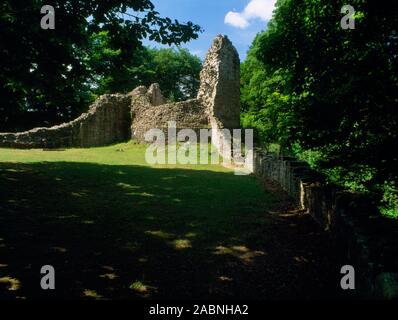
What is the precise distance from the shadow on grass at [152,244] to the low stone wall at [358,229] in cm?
42

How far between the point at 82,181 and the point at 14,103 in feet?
13.8

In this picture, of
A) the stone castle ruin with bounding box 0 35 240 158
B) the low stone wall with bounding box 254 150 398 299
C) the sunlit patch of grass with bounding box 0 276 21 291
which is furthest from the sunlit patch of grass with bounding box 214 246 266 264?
the stone castle ruin with bounding box 0 35 240 158

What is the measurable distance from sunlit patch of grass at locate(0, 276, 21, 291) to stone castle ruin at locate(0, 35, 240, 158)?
53.9 feet

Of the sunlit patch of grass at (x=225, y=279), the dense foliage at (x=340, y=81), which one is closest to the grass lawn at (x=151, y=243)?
the sunlit patch of grass at (x=225, y=279)

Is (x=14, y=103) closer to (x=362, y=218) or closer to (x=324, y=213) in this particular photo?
(x=324, y=213)

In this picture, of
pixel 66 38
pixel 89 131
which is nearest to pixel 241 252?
pixel 66 38

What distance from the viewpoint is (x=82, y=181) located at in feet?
34.8

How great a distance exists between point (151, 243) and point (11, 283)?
221 centimetres

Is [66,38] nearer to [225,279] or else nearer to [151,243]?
[151,243]

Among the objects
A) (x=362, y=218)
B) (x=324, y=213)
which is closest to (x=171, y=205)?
(x=324, y=213)

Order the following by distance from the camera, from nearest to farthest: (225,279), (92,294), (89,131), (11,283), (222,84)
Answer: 1. (92,294)
2. (11,283)
3. (225,279)
4. (222,84)
5. (89,131)

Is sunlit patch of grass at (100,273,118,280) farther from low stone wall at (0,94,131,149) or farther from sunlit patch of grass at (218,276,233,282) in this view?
low stone wall at (0,94,131,149)

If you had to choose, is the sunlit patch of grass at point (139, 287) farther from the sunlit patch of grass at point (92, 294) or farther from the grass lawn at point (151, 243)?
the sunlit patch of grass at point (92, 294)

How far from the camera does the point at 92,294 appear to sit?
4234mm
